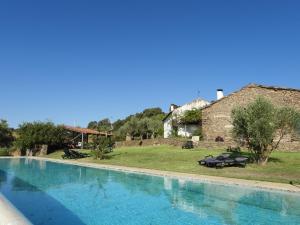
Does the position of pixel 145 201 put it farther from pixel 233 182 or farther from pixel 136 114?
pixel 136 114

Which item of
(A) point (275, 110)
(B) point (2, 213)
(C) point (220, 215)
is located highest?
(A) point (275, 110)

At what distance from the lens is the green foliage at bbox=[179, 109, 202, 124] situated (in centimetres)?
5391

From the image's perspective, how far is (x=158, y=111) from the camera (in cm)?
10731

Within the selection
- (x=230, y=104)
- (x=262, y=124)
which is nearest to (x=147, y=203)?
(x=262, y=124)

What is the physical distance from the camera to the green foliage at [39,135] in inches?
2045

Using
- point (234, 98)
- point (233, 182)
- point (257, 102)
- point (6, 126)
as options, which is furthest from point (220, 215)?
point (6, 126)

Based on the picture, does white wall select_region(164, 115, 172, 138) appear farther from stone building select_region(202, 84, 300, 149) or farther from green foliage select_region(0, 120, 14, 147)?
green foliage select_region(0, 120, 14, 147)

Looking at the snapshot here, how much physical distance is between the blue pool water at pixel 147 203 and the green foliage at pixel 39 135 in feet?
96.4

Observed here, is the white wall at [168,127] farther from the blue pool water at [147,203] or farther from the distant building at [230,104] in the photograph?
the blue pool water at [147,203]

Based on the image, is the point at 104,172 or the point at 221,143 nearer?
the point at 104,172

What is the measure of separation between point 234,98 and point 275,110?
57.7 feet

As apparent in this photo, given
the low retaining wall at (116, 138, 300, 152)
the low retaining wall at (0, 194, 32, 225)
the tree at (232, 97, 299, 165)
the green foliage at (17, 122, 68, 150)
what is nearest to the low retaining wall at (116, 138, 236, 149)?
the low retaining wall at (116, 138, 300, 152)

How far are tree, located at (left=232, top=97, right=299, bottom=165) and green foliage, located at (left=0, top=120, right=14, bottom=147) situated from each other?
161ft

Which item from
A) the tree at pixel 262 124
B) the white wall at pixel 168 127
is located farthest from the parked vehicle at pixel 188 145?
the white wall at pixel 168 127
